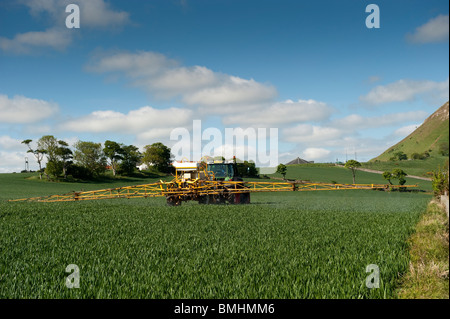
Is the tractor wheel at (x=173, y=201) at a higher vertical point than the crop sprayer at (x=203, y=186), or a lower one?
lower

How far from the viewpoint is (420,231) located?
1183 cm

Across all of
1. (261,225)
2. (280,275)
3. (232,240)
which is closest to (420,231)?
(261,225)

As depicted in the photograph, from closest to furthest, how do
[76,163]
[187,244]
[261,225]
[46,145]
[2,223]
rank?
[187,244]
[261,225]
[2,223]
[46,145]
[76,163]

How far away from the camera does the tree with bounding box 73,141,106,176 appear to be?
253 ft

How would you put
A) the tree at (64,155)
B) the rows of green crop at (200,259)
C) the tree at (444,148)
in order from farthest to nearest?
the tree at (64,155), the rows of green crop at (200,259), the tree at (444,148)

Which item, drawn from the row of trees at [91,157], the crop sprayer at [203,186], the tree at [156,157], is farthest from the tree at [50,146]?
the crop sprayer at [203,186]

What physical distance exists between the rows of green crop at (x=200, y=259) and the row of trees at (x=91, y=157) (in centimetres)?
6307

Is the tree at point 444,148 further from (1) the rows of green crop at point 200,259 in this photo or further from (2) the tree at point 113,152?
(2) the tree at point 113,152

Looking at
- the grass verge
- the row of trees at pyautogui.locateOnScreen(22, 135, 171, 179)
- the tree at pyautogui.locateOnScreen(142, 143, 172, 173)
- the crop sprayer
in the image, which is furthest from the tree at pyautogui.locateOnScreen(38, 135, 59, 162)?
the grass verge

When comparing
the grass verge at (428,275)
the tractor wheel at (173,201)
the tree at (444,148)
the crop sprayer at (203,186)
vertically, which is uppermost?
the tree at (444,148)

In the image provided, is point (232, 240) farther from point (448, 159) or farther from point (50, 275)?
point (448, 159)

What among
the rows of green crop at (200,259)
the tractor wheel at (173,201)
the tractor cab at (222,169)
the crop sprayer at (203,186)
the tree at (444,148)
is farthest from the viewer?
the tractor cab at (222,169)

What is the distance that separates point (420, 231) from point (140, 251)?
975 centimetres

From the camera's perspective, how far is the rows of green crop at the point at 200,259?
18.4 feet
